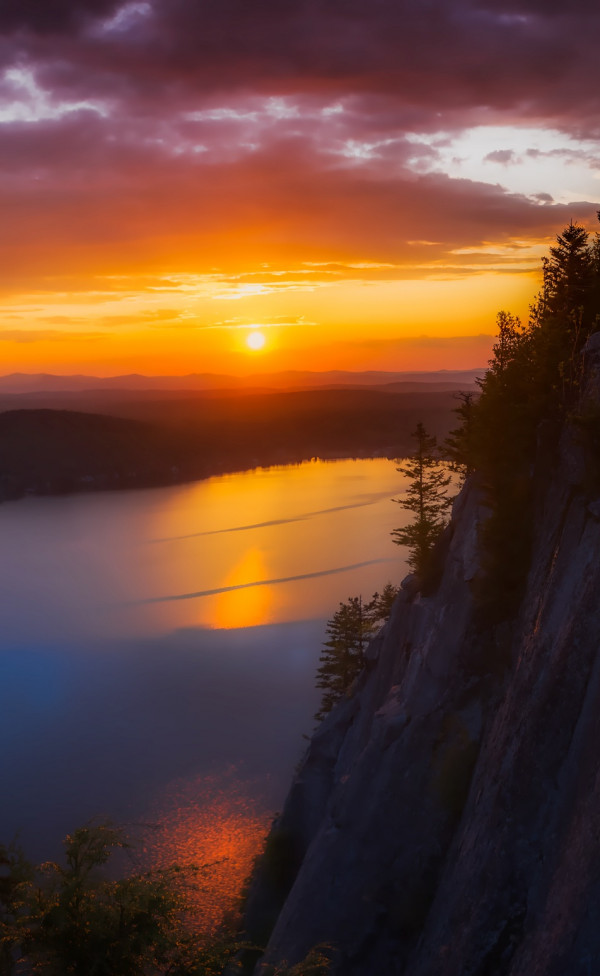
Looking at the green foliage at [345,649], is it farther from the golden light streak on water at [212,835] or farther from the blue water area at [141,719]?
the golden light streak on water at [212,835]

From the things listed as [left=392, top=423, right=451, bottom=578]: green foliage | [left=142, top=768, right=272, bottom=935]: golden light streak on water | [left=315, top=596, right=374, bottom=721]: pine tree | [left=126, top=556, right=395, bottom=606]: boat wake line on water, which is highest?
[left=392, top=423, right=451, bottom=578]: green foliage

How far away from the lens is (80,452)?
171000mm

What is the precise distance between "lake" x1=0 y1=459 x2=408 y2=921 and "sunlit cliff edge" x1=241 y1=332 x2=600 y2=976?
690cm

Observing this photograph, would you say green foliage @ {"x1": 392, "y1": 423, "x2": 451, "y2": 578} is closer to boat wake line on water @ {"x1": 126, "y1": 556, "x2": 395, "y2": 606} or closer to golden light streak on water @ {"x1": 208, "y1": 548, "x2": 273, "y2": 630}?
golden light streak on water @ {"x1": 208, "y1": 548, "x2": 273, "y2": 630}

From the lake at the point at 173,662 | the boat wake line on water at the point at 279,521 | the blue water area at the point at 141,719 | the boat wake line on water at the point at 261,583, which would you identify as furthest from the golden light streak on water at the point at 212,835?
the boat wake line on water at the point at 279,521

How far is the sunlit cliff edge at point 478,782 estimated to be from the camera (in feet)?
33.7

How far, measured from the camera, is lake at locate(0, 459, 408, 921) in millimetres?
34719

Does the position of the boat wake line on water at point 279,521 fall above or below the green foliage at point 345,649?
below

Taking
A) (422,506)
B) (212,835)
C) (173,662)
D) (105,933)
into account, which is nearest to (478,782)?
(105,933)

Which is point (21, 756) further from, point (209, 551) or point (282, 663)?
point (209, 551)

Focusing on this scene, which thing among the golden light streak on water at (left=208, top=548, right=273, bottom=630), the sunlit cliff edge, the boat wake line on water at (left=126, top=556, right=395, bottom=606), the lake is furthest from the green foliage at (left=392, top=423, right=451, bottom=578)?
the boat wake line on water at (left=126, top=556, right=395, bottom=606)

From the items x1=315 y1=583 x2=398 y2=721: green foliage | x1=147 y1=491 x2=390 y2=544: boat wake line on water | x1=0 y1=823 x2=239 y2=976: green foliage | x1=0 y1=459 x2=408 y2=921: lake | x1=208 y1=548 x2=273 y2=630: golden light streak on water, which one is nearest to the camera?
x1=0 y1=823 x2=239 y2=976: green foliage

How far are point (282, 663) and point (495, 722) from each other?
40.5 m

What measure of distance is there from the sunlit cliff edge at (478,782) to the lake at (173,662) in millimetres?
6897
